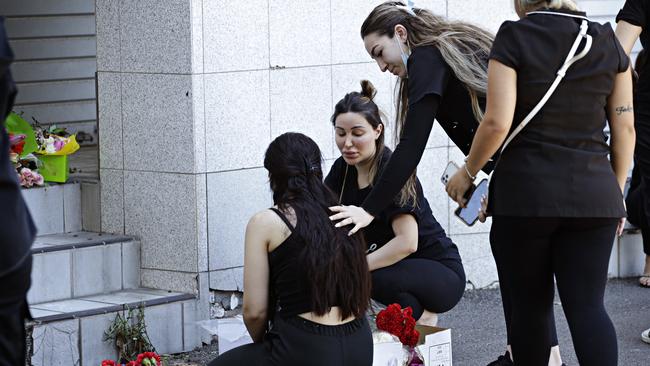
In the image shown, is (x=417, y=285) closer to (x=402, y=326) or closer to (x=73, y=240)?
(x=402, y=326)

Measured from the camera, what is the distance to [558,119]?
4.04 meters

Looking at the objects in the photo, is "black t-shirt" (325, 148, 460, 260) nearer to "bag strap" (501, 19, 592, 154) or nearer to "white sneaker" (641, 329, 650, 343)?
"white sneaker" (641, 329, 650, 343)

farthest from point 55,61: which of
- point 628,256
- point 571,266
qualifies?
point 571,266

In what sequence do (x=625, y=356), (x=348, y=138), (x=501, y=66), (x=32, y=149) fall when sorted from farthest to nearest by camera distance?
(x=32, y=149), (x=625, y=356), (x=348, y=138), (x=501, y=66)

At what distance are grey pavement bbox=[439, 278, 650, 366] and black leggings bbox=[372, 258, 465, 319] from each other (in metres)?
0.50

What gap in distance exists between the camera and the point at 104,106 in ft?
20.8

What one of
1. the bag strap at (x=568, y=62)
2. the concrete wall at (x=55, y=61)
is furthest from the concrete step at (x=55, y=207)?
the bag strap at (x=568, y=62)

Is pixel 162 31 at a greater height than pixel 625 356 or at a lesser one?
greater

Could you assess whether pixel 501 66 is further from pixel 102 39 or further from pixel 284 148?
pixel 102 39

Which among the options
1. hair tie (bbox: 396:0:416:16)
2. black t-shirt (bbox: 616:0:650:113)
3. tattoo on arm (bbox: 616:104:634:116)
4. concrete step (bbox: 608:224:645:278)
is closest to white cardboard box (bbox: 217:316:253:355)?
hair tie (bbox: 396:0:416:16)

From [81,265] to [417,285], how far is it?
173 centimetres

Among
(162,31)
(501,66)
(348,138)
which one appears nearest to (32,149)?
(162,31)

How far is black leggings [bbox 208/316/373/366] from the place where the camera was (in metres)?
4.25

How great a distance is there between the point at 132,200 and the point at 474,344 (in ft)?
6.27
